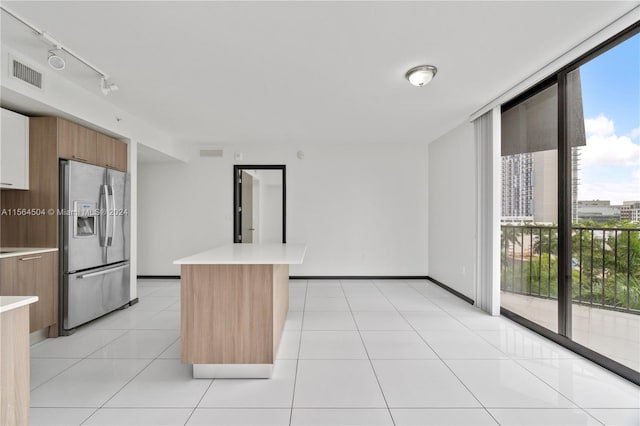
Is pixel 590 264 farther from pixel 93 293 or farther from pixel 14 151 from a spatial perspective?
pixel 14 151

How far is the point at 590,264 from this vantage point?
2.85m

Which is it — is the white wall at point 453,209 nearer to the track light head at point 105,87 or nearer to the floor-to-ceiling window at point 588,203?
the floor-to-ceiling window at point 588,203

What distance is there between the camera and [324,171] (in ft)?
19.6

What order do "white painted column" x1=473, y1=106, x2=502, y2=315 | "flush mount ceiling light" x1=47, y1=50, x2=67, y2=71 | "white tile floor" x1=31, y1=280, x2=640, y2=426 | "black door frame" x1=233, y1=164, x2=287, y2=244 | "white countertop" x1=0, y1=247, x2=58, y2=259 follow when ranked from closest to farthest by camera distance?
1. "white tile floor" x1=31, y1=280, x2=640, y2=426
2. "flush mount ceiling light" x1=47, y1=50, x2=67, y2=71
3. "white countertop" x1=0, y1=247, x2=58, y2=259
4. "white painted column" x1=473, y1=106, x2=502, y2=315
5. "black door frame" x1=233, y1=164, x2=287, y2=244

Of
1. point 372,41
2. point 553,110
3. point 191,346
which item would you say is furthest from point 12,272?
point 553,110

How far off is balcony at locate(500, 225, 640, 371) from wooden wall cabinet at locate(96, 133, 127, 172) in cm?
500

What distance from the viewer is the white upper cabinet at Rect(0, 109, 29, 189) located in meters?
2.80

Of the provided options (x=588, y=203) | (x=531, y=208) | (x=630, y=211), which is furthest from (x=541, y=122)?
(x=630, y=211)

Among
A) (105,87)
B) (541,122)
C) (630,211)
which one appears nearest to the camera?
(630,211)

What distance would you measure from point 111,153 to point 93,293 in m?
1.69

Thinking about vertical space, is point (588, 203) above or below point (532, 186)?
below

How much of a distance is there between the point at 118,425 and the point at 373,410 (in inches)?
60.0

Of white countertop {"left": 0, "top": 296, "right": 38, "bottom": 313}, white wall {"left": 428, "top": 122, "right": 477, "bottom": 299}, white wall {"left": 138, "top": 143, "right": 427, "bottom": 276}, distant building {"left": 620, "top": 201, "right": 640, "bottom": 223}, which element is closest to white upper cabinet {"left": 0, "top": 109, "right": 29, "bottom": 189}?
white countertop {"left": 0, "top": 296, "right": 38, "bottom": 313}

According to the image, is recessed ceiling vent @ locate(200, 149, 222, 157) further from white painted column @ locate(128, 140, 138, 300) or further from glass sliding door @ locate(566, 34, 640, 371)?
glass sliding door @ locate(566, 34, 640, 371)
